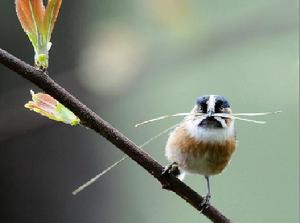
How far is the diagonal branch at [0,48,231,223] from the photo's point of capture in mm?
1260

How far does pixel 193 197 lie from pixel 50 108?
0.38 meters

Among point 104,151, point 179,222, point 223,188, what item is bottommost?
point 179,222

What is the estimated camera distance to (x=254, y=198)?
24.2 feet

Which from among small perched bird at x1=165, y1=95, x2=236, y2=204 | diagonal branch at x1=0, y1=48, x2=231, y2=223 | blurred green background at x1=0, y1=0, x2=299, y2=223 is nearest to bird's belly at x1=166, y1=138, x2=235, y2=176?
small perched bird at x1=165, y1=95, x2=236, y2=204

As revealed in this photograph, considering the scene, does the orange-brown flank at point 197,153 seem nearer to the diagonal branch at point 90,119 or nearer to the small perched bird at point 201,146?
the small perched bird at point 201,146

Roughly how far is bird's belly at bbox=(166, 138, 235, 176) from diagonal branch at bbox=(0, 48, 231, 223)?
1041 mm

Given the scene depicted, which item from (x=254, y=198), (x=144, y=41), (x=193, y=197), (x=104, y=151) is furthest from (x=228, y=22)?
(x=254, y=198)

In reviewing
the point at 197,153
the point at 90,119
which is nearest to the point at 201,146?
the point at 197,153

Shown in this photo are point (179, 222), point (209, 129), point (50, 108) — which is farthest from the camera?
point (179, 222)

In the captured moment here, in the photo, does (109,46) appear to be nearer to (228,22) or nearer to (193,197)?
(228,22)

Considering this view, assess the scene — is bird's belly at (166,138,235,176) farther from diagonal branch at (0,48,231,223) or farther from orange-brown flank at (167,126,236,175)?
diagonal branch at (0,48,231,223)

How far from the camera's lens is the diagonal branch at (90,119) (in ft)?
4.13

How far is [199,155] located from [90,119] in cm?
129

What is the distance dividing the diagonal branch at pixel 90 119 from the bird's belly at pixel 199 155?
1.04 m
